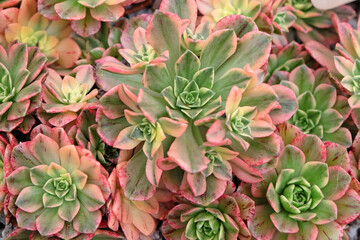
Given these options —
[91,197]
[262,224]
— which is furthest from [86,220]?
[262,224]

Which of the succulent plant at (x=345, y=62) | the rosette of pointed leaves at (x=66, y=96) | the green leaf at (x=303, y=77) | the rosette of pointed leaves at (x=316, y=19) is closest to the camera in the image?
the rosette of pointed leaves at (x=66, y=96)

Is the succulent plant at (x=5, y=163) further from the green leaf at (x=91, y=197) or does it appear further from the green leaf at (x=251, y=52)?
the green leaf at (x=251, y=52)

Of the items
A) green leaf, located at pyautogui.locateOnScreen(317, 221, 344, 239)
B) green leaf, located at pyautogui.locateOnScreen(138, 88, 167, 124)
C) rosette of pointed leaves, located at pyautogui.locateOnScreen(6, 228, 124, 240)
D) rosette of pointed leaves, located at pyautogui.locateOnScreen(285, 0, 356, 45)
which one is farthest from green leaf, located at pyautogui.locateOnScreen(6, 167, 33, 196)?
rosette of pointed leaves, located at pyautogui.locateOnScreen(285, 0, 356, 45)

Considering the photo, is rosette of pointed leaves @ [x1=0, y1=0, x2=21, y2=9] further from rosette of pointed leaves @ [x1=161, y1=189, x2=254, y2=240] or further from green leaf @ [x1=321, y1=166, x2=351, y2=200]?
green leaf @ [x1=321, y1=166, x2=351, y2=200]

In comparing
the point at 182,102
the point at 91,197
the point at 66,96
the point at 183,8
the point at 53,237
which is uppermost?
the point at 183,8

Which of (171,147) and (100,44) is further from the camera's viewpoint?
(100,44)

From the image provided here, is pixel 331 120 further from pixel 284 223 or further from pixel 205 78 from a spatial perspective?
pixel 205 78

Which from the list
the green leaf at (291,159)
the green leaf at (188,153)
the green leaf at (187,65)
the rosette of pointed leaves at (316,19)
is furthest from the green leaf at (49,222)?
the rosette of pointed leaves at (316,19)
